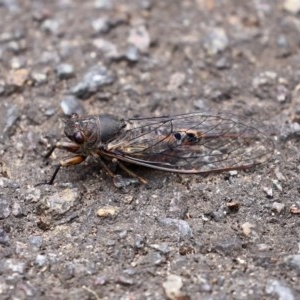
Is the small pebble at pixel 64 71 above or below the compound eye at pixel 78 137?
above

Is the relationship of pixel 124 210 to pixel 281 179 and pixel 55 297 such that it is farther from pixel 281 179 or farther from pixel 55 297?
pixel 281 179

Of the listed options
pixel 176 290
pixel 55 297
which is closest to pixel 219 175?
pixel 176 290

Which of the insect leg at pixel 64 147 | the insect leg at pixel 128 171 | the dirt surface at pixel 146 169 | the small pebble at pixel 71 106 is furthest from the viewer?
the small pebble at pixel 71 106

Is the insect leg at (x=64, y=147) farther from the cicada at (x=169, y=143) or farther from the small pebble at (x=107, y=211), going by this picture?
the small pebble at (x=107, y=211)

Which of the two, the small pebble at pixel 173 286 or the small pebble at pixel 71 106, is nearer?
the small pebble at pixel 173 286

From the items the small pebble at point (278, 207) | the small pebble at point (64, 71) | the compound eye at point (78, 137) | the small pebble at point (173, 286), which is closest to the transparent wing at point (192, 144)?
the compound eye at point (78, 137)

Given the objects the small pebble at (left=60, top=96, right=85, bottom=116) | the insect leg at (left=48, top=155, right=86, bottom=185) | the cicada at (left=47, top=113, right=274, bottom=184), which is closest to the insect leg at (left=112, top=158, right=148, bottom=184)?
the cicada at (left=47, top=113, right=274, bottom=184)

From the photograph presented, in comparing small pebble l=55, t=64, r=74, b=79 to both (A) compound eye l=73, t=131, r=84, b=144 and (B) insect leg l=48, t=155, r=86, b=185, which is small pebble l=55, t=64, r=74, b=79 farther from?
(B) insect leg l=48, t=155, r=86, b=185
